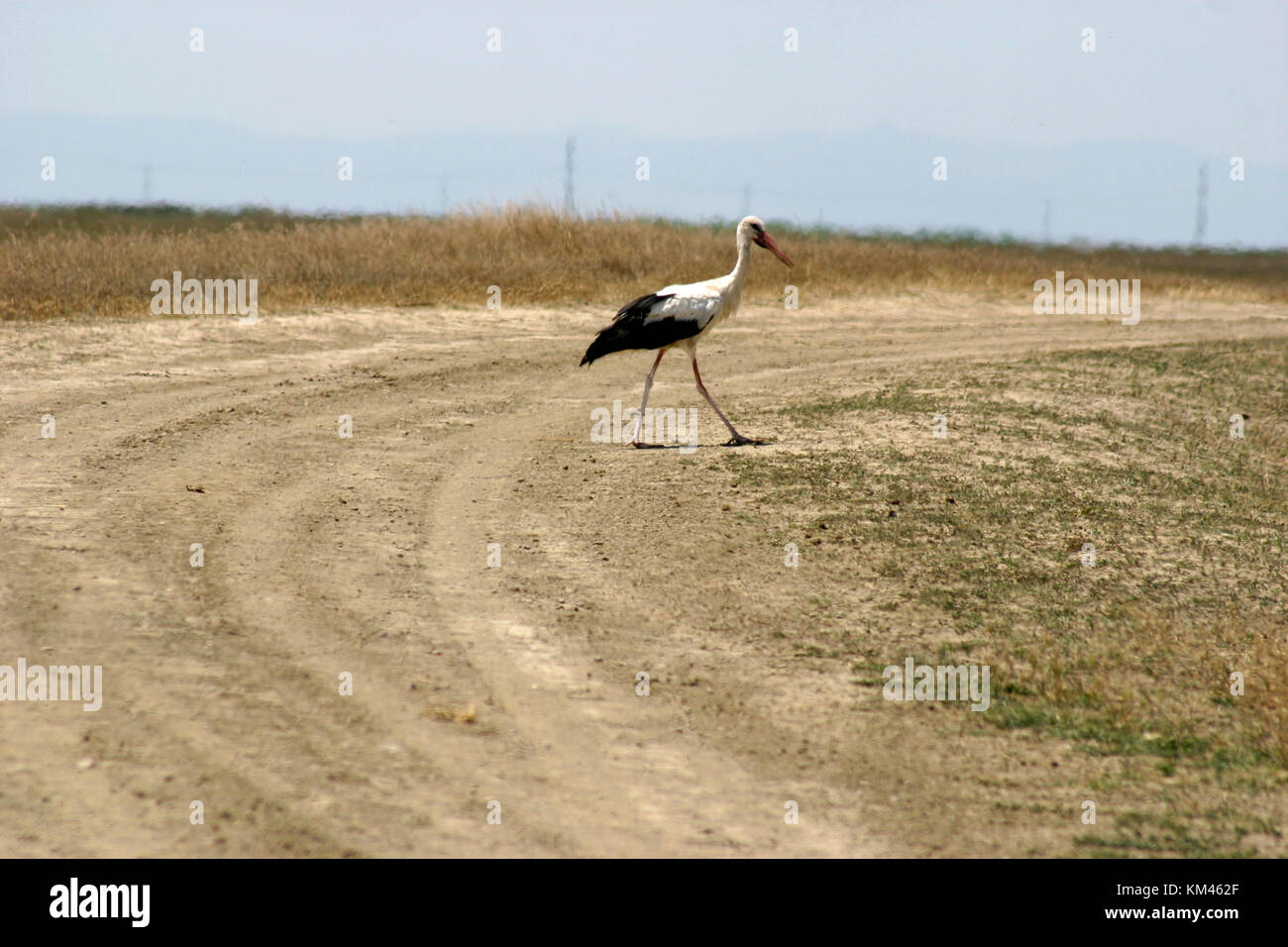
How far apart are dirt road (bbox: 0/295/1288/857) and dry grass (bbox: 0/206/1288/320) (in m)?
3.89

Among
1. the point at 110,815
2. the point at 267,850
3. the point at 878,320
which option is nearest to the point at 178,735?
the point at 110,815

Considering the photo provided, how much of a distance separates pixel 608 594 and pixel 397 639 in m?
1.46

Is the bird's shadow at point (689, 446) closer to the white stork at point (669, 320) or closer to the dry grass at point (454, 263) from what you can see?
the white stork at point (669, 320)

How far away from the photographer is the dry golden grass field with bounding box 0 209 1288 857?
16.6ft

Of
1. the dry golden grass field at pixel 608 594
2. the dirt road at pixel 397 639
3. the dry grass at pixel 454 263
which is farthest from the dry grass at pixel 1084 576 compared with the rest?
the dry grass at pixel 454 263

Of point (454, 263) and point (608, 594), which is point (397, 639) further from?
point (454, 263)

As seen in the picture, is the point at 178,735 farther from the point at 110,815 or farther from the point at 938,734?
the point at 938,734

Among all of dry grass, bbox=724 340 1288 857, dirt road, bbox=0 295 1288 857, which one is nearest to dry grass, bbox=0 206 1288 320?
dirt road, bbox=0 295 1288 857

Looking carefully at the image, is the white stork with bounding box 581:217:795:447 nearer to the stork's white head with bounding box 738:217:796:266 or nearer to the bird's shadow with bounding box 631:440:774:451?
the bird's shadow with bounding box 631:440:774:451

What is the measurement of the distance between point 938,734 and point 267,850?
3.16 metres

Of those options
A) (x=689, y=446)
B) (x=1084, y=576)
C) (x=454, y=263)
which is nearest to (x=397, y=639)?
(x=1084, y=576)

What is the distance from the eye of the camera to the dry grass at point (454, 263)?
56.1ft

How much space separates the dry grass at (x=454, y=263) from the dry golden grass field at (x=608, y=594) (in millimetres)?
303

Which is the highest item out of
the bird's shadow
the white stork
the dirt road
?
the white stork
